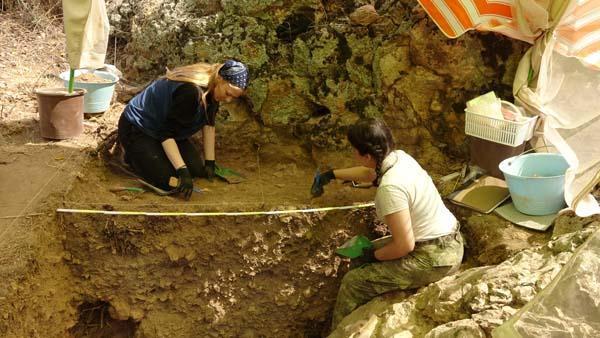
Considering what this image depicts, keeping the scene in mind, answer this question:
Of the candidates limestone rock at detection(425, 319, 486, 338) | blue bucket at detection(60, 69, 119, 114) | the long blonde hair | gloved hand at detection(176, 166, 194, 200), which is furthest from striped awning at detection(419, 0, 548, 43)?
blue bucket at detection(60, 69, 119, 114)

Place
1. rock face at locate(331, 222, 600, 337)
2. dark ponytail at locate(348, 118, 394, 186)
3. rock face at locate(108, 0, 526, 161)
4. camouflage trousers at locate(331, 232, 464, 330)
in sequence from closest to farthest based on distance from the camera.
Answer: rock face at locate(331, 222, 600, 337)
dark ponytail at locate(348, 118, 394, 186)
camouflage trousers at locate(331, 232, 464, 330)
rock face at locate(108, 0, 526, 161)

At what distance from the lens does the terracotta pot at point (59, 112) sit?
4691mm

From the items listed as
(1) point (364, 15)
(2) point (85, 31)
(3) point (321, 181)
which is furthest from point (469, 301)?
(2) point (85, 31)

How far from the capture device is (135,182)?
14.5 feet

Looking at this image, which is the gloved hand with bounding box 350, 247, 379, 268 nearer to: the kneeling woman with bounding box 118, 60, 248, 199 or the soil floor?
the soil floor

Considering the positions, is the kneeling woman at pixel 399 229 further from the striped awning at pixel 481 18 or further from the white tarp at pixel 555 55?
Answer: the striped awning at pixel 481 18

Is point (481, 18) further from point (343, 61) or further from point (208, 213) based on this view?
point (208, 213)

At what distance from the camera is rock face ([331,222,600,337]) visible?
274 centimetres

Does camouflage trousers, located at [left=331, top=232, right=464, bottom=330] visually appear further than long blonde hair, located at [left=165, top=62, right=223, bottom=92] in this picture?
No

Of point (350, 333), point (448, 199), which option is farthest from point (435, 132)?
point (350, 333)

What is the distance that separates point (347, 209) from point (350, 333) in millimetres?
972

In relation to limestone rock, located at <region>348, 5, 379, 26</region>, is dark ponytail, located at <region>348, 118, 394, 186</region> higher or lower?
lower

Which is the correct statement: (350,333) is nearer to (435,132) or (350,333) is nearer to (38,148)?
(435,132)

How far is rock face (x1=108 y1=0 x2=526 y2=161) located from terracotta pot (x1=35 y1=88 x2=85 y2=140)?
88 cm
